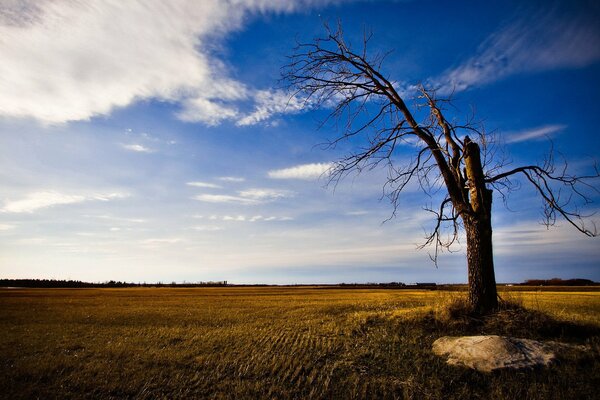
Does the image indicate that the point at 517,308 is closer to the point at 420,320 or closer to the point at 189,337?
the point at 420,320

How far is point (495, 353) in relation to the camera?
7359 millimetres

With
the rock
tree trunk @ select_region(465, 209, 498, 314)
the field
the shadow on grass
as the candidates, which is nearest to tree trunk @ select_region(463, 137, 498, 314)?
tree trunk @ select_region(465, 209, 498, 314)

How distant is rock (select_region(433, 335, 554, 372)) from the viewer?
7.07 metres

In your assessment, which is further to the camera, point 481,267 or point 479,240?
point 479,240

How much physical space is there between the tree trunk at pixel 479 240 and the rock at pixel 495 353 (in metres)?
3.27

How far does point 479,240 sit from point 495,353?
492 centimetres

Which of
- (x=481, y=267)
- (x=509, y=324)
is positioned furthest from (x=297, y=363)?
(x=481, y=267)

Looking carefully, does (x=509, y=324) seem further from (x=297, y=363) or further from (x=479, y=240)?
(x=297, y=363)

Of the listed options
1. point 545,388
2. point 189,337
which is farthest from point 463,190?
point 189,337

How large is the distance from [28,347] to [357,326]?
34.9ft

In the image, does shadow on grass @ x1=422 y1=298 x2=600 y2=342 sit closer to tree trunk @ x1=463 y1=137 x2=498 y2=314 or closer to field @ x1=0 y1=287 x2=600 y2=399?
field @ x1=0 y1=287 x2=600 y2=399

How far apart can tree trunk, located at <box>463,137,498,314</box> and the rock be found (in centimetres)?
327

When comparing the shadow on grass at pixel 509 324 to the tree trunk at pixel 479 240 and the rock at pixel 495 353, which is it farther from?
the rock at pixel 495 353

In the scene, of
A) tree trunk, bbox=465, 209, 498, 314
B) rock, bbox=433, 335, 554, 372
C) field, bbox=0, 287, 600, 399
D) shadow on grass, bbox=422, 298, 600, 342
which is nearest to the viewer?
field, bbox=0, 287, 600, 399
